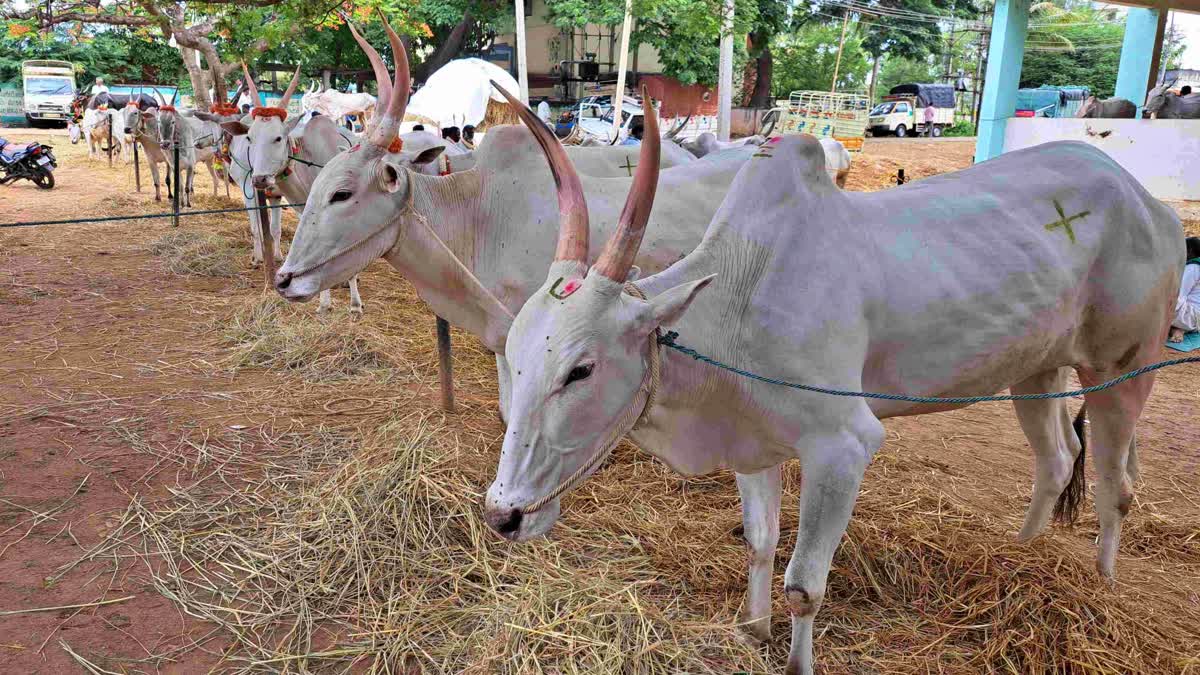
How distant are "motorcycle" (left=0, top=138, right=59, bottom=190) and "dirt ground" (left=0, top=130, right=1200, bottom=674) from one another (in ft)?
26.2

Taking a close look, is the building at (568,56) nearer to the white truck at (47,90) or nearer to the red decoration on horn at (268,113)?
the white truck at (47,90)

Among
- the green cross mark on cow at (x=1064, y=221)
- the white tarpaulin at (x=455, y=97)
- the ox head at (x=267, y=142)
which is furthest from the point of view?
the white tarpaulin at (x=455, y=97)

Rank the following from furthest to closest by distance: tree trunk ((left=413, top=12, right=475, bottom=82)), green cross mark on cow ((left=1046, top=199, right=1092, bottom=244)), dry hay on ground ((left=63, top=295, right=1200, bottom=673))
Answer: tree trunk ((left=413, top=12, right=475, bottom=82)) < green cross mark on cow ((left=1046, top=199, right=1092, bottom=244)) < dry hay on ground ((left=63, top=295, right=1200, bottom=673))

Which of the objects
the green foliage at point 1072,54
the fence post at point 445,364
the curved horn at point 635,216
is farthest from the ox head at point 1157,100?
the green foliage at point 1072,54

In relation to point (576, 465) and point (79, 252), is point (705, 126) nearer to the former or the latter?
point (79, 252)

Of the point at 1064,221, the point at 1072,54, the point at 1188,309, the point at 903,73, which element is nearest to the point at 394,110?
the point at 1064,221

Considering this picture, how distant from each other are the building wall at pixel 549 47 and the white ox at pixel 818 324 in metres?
26.3

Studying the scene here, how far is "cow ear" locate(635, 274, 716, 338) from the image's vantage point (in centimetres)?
206

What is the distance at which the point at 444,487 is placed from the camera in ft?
12.4

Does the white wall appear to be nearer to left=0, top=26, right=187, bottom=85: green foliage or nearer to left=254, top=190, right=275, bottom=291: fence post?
left=254, top=190, right=275, bottom=291: fence post

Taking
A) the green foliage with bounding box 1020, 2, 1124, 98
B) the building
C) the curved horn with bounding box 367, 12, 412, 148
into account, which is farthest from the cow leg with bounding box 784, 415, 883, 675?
the green foliage with bounding box 1020, 2, 1124, 98

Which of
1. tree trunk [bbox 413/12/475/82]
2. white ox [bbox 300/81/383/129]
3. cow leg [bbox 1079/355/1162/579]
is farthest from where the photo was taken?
tree trunk [bbox 413/12/475/82]

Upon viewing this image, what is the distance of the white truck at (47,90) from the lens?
28.9 metres

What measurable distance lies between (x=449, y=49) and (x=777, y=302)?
82.0 feet
